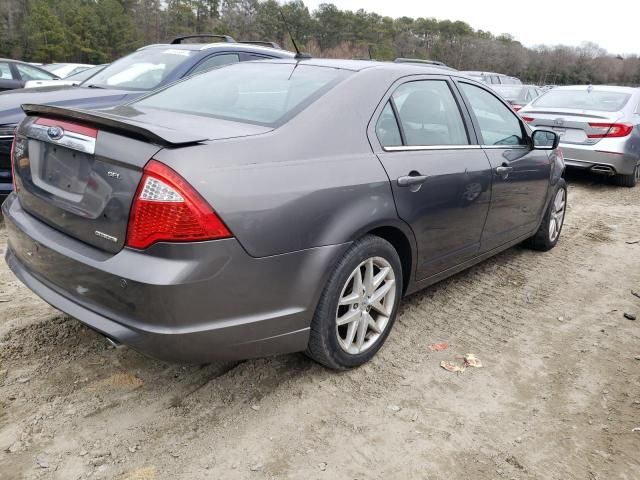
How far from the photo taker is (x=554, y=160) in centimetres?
460

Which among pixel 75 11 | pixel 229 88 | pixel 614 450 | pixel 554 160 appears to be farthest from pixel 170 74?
pixel 75 11

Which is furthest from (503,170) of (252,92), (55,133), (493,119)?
(55,133)

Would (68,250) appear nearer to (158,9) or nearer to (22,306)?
(22,306)

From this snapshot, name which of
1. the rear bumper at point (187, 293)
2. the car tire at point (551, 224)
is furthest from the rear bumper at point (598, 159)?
A: the rear bumper at point (187, 293)

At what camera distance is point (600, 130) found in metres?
7.46

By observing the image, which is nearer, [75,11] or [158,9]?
[75,11]

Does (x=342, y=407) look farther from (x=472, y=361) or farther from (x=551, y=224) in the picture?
(x=551, y=224)

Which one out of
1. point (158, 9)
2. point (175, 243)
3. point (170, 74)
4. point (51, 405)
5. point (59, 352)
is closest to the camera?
point (175, 243)

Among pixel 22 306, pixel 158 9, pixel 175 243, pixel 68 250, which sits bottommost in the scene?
pixel 22 306

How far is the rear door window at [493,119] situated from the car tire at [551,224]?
3.09 feet

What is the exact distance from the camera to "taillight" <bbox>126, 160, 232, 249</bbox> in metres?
1.95

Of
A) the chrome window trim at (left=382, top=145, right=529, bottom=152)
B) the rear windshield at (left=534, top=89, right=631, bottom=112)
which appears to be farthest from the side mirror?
the rear windshield at (left=534, top=89, right=631, bottom=112)

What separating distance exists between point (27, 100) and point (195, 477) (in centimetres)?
410

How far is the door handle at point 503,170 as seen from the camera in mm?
3605
